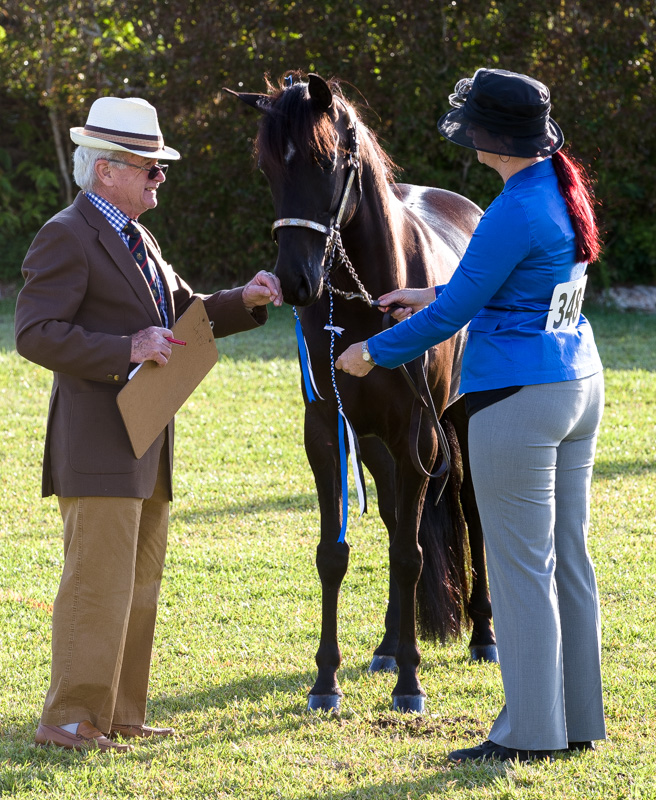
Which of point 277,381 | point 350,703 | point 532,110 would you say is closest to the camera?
point 532,110

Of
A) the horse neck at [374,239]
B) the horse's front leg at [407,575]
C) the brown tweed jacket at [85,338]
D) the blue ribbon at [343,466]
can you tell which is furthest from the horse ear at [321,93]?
the horse's front leg at [407,575]

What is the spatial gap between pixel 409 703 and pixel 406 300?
1604mm

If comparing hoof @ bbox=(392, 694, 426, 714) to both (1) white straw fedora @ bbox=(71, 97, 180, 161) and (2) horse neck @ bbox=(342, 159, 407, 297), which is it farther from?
(1) white straw fedora @ bbox=(71, 97, 180, 161)

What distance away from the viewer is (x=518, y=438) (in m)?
3.21

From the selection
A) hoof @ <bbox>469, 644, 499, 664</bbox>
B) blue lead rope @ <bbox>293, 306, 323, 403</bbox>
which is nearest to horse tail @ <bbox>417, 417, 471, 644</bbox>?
hoof @ <bbox>469, 644, 499, 664</bbox>

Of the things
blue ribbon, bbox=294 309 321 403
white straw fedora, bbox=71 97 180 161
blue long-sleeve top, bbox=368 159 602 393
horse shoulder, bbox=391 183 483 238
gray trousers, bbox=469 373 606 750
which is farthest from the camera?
horse shoulder, bbox=391 183 483 238

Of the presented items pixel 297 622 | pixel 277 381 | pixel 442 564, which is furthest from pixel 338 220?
pixel 277 381

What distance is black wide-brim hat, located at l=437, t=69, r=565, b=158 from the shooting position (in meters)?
3.11

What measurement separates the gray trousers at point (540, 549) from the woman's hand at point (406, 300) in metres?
0.63

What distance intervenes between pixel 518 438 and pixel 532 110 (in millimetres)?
1023

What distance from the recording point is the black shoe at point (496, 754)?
3363mm

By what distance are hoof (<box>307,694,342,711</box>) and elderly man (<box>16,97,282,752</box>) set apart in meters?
0.79

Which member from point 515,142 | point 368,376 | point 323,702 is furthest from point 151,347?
point 323,702

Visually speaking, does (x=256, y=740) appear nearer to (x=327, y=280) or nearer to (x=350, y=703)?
(x=350, y=703)
